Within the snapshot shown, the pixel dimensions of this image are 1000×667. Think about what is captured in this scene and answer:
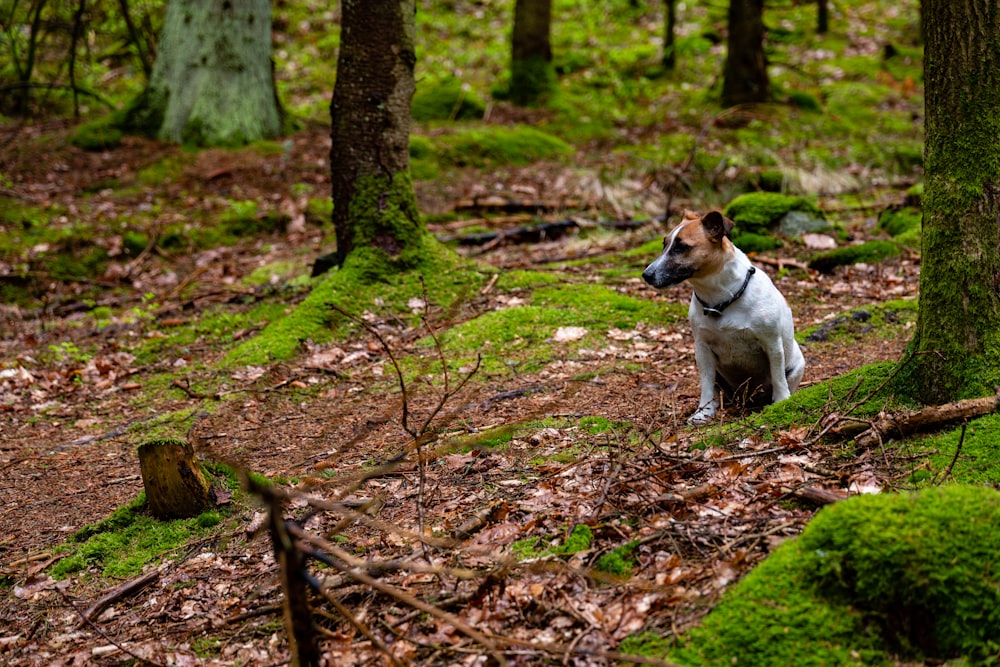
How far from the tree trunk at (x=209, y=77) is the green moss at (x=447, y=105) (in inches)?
124

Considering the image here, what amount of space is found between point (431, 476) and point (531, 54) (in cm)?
1390

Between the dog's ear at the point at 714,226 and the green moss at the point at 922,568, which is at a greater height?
the dog's ear at the point at 714,226

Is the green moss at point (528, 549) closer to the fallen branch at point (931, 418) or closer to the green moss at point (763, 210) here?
→ the fallen branch at point (931, 418)

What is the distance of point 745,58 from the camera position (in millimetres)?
15148

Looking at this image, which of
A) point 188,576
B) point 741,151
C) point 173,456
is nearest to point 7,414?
point 173,456

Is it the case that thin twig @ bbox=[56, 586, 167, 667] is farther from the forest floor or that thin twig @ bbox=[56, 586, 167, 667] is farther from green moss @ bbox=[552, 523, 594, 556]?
green moss @ bbox=[552, 523, 594, 556]

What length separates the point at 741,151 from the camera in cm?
1352

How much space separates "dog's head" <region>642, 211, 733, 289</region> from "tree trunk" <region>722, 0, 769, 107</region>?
11029 millimetres

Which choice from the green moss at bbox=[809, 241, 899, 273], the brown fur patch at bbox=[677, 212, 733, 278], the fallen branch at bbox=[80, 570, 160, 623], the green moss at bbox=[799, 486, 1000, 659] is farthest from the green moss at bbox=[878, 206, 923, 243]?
the fallen branch at bbox=[80, 570, 160, 623]

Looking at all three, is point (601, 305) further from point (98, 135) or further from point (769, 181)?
point (98, 135)

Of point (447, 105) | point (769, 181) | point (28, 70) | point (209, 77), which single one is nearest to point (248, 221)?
point (209, 77)

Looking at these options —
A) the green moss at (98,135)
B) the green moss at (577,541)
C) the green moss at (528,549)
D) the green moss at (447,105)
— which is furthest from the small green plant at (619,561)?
the green moss at (447,105)

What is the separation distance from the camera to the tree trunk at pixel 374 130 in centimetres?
762

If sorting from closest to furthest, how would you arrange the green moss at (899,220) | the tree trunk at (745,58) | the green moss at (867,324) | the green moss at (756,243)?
the green moss at (867,324)
the green moss at (756,243)
the green moss at (899,220)
the tree trunk at (745,58)
